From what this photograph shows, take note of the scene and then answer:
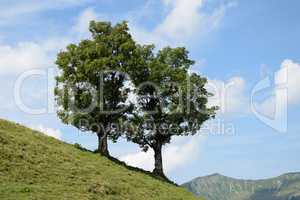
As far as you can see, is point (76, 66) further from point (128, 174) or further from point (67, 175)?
point (67, 175)

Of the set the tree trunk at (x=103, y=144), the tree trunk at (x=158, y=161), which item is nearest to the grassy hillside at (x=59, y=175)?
the tree trunk at (x=103, y=144)

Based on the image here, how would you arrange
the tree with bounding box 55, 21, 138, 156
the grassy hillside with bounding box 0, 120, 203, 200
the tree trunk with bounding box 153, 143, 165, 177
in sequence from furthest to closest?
the tree trunk with bounding box 153, 143, 165, 177
the tree with bounding box 55, 21, 138, 156
the grassy hillside with bounding box 0, 120, 203, 200

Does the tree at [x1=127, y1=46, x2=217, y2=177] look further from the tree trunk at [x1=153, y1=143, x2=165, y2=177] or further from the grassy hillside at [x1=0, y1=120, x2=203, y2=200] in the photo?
the grassy hillside at [x1=0, y1=120, x2=203, y2=200]

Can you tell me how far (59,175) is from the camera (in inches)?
1524

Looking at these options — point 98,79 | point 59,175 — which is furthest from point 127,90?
point 59,175

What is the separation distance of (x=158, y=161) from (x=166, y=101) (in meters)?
9.07

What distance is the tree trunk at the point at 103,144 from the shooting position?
58.5 m

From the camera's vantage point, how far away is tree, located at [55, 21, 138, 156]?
189 feet

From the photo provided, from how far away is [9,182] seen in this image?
33.2m

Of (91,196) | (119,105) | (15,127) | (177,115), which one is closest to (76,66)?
(119,105)

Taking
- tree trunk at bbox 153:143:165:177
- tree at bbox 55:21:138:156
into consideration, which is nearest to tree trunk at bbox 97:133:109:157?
tree at bbox 55:21:138:156

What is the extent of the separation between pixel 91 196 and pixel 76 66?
2732 centimetres

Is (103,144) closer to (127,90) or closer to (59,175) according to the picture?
(127,90)

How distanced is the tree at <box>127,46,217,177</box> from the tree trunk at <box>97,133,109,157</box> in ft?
21.4
